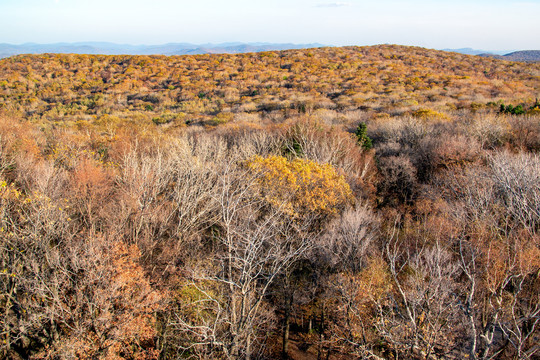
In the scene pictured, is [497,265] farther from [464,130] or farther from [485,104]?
[485,104]

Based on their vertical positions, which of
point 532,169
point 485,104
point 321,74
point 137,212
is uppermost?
point 321,74

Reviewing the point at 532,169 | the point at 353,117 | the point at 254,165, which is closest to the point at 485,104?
the point at 353,117

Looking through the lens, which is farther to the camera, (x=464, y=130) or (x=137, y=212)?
(x=464, y=130)

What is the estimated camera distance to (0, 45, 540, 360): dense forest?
9.99 meters

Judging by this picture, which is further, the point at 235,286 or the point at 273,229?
the point at 273,229

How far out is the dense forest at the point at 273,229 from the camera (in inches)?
393

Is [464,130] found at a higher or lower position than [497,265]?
higher

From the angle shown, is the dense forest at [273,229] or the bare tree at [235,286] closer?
the bare tree at [235,286]

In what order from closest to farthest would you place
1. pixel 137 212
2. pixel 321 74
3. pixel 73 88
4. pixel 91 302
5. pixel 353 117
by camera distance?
pixel 91 302, pixel 137 212, pixel 353 117, pixel 73 88, pixel 321 74

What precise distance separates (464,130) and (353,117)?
14037 mm

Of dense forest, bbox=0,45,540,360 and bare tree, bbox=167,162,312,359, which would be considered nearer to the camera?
bare tree, bbox=167,162,312,359

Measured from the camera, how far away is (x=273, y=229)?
13.6 m

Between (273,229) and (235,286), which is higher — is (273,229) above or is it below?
above

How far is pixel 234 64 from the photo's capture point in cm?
7081
